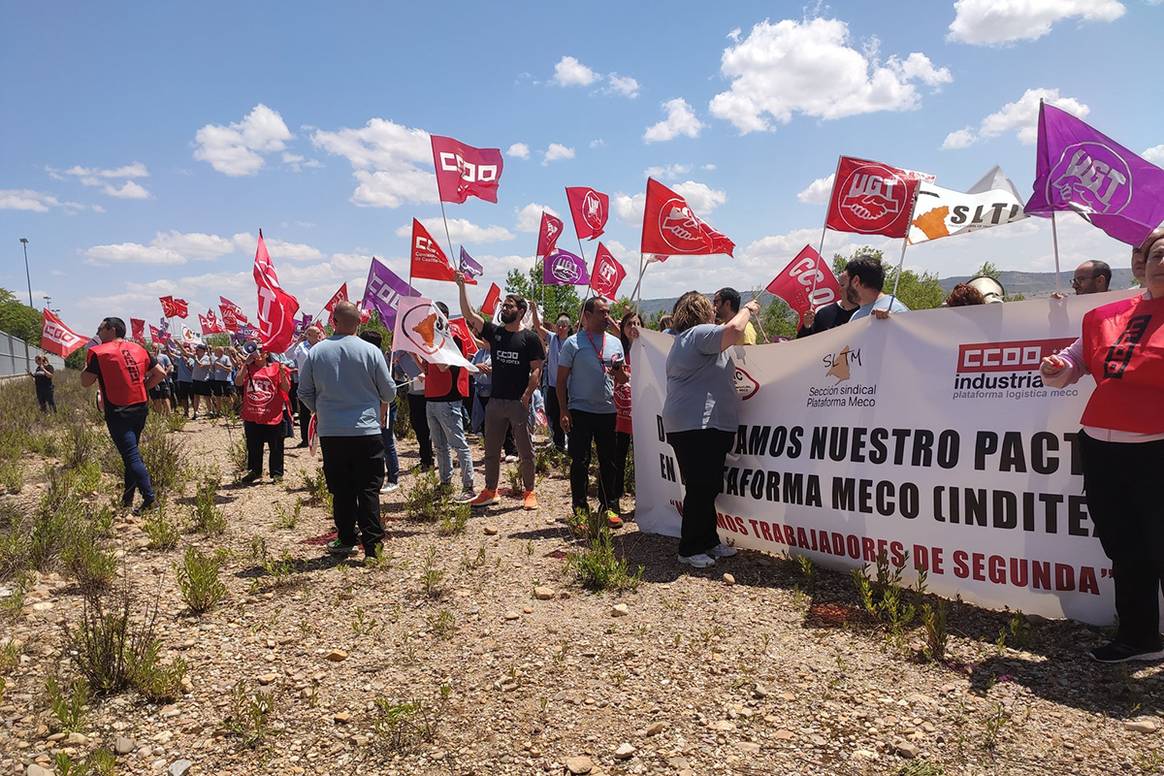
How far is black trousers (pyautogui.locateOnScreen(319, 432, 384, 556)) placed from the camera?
18.6 feet

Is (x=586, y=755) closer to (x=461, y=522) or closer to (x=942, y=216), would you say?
(x=461, y=522)

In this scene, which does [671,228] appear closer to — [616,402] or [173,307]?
[616,402]

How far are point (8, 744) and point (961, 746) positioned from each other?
4277mm

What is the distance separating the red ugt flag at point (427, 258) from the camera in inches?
321

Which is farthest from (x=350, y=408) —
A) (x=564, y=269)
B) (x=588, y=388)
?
(x=564, y=269)

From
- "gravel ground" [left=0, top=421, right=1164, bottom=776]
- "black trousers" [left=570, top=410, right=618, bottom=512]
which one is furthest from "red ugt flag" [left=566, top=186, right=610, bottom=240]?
"gravel ground" [left=0, top=421, right=1164, bottom=776]

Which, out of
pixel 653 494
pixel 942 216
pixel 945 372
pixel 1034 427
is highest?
pixel 942 216

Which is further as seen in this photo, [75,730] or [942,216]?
[942,216]

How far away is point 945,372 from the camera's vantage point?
14.6ft

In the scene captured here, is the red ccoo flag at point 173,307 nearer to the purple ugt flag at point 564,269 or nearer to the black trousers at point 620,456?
the purple ugt flag at point 564,269

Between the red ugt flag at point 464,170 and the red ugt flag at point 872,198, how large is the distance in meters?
4.27

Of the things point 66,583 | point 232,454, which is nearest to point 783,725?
point 66,583

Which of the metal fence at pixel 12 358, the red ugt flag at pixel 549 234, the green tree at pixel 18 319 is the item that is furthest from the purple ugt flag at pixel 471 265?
the green tree at pixel 18 319

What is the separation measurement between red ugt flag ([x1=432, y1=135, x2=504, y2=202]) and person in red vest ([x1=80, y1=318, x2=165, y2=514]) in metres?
3.83
